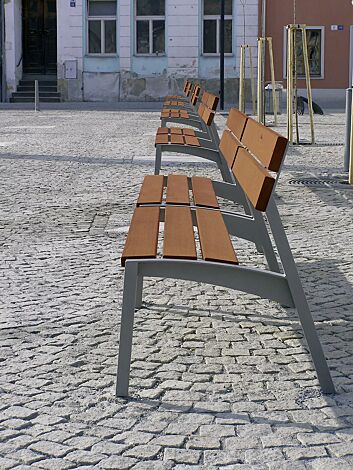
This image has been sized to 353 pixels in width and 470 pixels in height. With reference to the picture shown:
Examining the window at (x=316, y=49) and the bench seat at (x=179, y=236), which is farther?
the window at (x=316, y=49)

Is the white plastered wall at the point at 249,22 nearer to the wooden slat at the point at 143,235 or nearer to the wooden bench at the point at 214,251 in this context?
the wooden bench at the point at 214,251

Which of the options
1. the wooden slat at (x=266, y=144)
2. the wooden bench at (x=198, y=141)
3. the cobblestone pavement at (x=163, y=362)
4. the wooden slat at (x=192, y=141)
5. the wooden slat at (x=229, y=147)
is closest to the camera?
the cobblestone pavement at (x=163, y=362)

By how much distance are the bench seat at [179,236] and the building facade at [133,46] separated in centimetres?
3327

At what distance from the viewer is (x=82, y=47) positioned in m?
38.6

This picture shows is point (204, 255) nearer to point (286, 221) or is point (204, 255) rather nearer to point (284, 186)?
point (286, 221)

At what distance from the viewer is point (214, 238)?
4.71 metres

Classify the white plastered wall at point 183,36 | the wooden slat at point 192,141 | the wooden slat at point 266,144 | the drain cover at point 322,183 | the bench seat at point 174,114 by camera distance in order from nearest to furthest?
the wooden slat at point 266,144 → the wooden slat at point 192,141 → the drain cover at point 322,183 → the bench seat at point 174,114 → the white plastered wall at point 183,36

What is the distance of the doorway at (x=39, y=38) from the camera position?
40.9 m

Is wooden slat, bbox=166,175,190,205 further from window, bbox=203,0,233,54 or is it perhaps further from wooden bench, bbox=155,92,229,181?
window, bbox=203,0,233,54

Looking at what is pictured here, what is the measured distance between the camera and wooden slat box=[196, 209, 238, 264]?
4.38 metres

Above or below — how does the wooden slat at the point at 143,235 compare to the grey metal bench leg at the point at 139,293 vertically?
above

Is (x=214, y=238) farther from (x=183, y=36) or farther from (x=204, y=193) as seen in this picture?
(x=183, y=36)

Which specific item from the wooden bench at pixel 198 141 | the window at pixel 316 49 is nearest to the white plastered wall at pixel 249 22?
the window at pixel 316 49

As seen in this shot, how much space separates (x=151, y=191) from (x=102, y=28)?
3380 cm
